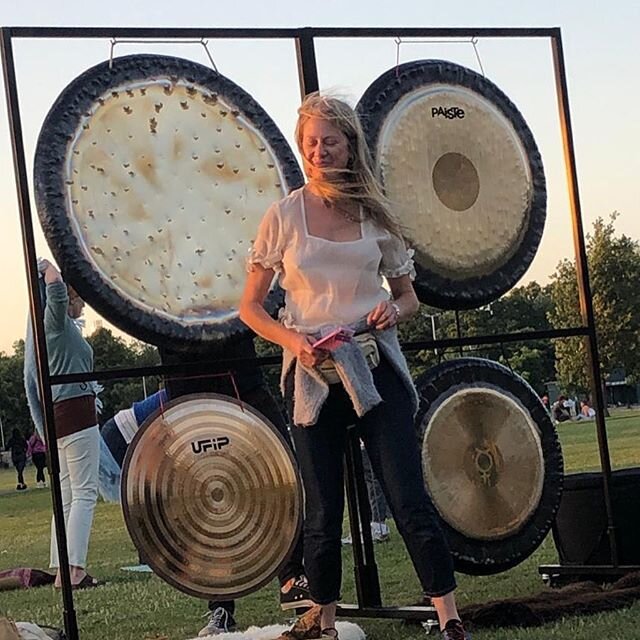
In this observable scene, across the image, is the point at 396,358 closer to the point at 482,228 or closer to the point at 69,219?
the point at 69,219

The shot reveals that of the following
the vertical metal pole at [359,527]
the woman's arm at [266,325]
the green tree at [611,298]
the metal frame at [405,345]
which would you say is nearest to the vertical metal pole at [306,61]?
the metal frame at [405,345]

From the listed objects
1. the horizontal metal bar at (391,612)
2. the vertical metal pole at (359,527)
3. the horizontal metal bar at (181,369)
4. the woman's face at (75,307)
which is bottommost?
the horizontal metal bar at (391,612)

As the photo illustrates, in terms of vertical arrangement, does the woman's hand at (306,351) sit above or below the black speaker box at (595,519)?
above

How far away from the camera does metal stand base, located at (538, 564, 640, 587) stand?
5.08m

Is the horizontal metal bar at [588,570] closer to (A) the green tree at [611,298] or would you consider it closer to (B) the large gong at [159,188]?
(B) the large gong at [159,188]

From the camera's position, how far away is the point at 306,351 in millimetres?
3621

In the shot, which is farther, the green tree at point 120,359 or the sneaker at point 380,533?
the sneaker at point 380,533

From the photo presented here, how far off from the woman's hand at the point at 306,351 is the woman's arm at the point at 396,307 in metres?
0.17

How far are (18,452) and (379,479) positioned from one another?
15202mm

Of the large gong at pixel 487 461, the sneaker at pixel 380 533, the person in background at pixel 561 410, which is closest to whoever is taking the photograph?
the large gong at pixel 487 461

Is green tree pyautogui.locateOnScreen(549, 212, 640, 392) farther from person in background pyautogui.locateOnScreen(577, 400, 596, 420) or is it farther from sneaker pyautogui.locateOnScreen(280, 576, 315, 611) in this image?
sneaker pyautogui.locateOnScreen(280, 576, 315, 611)

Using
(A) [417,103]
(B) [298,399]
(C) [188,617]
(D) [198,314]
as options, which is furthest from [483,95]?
(C) [188,617]

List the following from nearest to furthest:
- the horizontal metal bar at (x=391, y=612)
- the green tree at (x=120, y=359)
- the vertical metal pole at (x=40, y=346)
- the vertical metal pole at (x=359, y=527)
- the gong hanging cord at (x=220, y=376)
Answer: the vertical metal pole at (x=40, y=346)
the horizontal metal bar at (x=391, y=612)
the gong hanging cord at (x=220, y=376)
the vertical metal pole at (x=359, y=527)
the green tree at (x=120, y=359)

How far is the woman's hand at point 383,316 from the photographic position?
3676 millimetres
